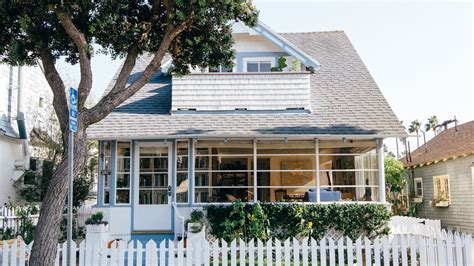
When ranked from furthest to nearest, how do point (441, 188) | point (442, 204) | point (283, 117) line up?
point (441, 188)
point (442, 204)
point (283, 117)

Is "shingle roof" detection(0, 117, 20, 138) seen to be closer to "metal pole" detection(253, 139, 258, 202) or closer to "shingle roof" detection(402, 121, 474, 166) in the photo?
"metal pole" detection(253, 139, 258, 202)

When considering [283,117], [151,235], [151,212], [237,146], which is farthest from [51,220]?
[283,117]

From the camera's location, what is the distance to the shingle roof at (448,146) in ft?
60.9

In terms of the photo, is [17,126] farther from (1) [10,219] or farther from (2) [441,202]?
(2) [441,202]

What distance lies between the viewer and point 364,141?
46.1 ft

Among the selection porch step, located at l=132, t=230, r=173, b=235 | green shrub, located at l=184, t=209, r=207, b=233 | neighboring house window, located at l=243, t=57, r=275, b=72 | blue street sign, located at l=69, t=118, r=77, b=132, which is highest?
neighboring house window, located at l=243, t=57, r=275, b=72

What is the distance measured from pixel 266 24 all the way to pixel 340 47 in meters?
4.23

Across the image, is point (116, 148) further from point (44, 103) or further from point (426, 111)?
point (426, 111)

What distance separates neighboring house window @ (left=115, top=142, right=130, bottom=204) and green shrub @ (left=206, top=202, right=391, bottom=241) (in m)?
2.72

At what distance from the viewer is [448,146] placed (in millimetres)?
20969

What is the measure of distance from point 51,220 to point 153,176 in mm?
6588

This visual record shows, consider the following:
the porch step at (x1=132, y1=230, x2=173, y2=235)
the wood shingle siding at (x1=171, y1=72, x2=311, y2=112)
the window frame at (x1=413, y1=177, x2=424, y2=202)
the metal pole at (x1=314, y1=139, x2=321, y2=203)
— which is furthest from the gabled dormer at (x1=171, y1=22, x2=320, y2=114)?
the window frame at (x1=413, y1=177, x2=424, y2=202)

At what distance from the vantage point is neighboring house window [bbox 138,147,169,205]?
13.9 metres

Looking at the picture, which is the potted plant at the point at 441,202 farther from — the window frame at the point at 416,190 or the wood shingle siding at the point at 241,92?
the wood shingle siding at the point at 241,92
